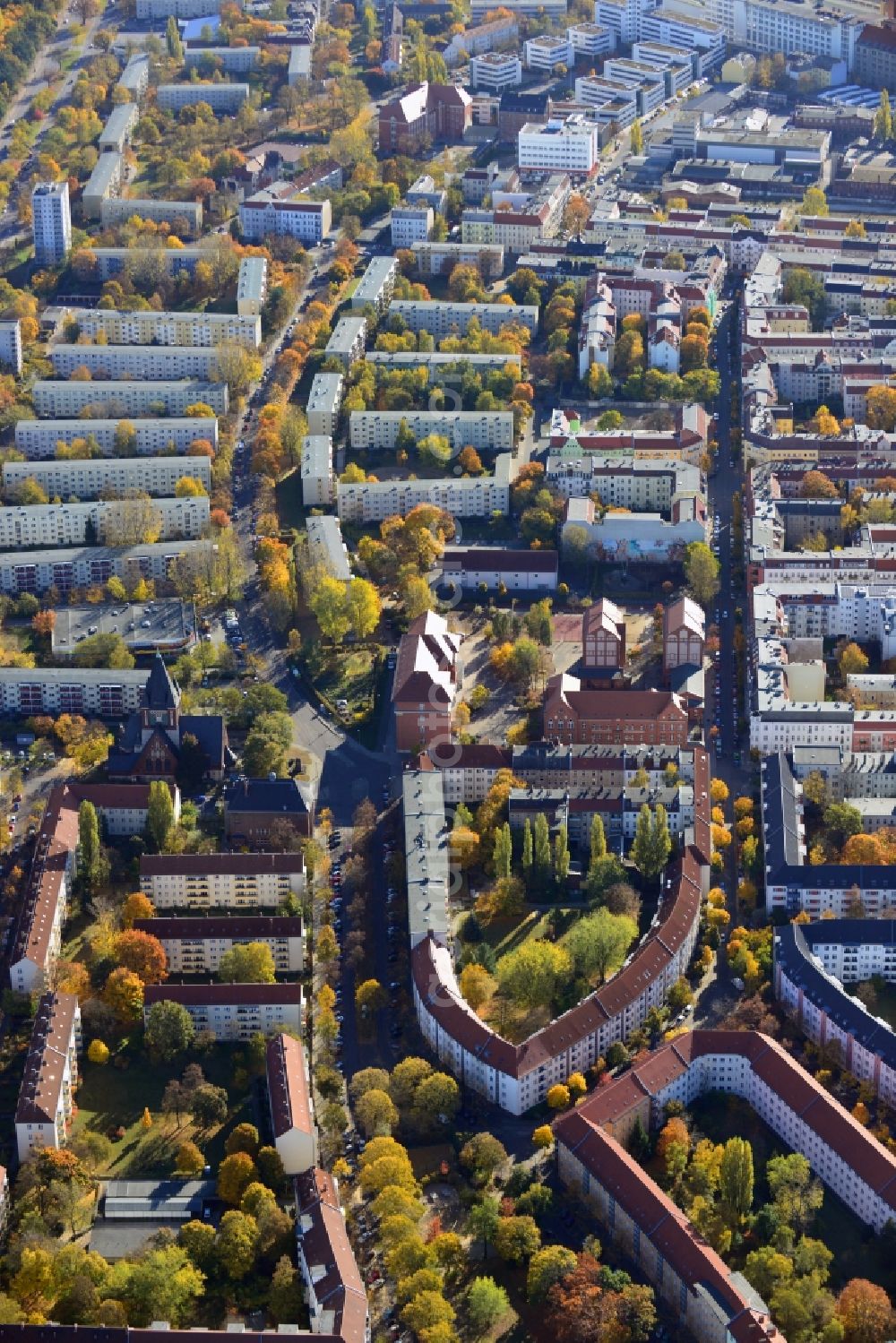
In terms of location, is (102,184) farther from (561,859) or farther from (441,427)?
(561,859)

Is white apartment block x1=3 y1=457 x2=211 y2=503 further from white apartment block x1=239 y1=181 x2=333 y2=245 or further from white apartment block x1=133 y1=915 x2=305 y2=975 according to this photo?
white apartment block x1=133 y1=915 x2=305 y2=975

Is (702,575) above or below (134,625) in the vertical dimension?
above

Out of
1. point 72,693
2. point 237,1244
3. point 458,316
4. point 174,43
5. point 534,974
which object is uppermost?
point 174,43

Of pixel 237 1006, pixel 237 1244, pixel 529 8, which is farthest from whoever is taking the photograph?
pixel 529 8

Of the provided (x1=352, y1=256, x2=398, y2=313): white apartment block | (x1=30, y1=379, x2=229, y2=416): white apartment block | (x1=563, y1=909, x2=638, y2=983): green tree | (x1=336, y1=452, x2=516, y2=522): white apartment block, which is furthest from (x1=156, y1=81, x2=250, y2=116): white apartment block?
(x1=563, y1=909, x2=638, y2=983): green tree

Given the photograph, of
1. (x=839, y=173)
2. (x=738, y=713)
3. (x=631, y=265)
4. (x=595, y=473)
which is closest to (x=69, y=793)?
(x=738, y=713)

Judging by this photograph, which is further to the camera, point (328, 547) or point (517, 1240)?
point (328, 547)

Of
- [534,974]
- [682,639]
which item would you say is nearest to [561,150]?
[682,639]
